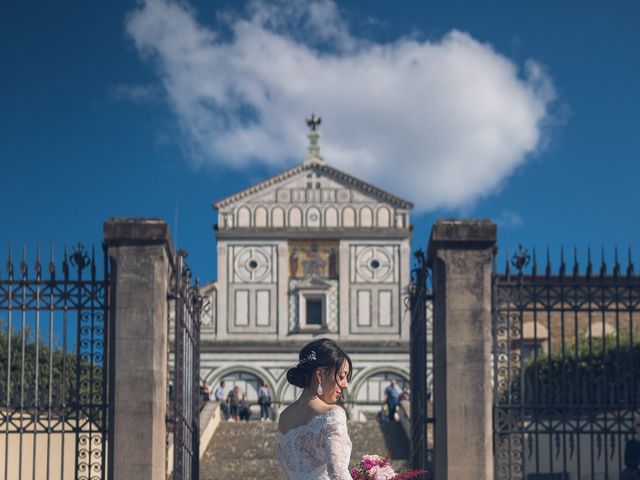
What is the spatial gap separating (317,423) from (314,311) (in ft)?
153

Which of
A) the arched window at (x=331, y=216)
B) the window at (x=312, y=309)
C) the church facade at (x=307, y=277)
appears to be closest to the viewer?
the church facade at (x=307, y=277)

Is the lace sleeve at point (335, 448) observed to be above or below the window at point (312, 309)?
below

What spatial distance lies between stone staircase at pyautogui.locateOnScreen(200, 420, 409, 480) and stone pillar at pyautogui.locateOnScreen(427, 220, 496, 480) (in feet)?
25.8

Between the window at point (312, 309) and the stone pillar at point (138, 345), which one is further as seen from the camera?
the window at point (312, 309)

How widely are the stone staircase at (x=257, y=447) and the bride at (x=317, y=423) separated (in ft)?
49.9

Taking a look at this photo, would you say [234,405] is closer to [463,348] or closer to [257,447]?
[257,447]

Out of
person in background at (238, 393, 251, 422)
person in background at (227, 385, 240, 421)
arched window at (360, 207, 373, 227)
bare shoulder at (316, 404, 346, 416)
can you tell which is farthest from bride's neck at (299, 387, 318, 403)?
arched window at (360, 207, 373, 227)

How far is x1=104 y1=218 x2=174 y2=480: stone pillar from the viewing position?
14.7m

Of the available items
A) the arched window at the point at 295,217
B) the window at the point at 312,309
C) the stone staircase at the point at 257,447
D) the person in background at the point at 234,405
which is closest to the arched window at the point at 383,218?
the arched window at the point at 295,217

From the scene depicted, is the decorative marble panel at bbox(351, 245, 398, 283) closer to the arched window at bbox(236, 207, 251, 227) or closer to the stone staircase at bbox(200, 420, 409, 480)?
the arched window at bbox(236, 207, 251, 227)

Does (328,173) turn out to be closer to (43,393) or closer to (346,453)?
(43,393)

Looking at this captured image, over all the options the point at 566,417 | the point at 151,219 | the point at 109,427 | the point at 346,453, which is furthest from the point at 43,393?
the point at 346,453

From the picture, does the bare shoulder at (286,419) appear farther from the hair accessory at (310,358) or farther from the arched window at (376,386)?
the arched window at (376,386)

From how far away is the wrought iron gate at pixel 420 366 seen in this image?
15.8 metres
